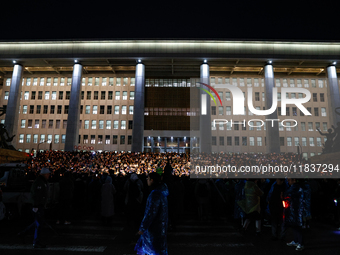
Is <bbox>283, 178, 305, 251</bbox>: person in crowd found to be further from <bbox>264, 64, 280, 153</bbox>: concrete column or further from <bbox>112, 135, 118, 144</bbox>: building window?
<bbox>112, 135, 118, 144</bbox>: building window

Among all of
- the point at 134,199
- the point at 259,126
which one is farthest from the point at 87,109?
the point at 134,199

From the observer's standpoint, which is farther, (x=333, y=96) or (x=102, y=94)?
(x=102, y=94)

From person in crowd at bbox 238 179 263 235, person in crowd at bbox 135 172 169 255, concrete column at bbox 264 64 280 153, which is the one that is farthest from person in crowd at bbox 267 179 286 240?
concrete column at bbox 264 64 280 153

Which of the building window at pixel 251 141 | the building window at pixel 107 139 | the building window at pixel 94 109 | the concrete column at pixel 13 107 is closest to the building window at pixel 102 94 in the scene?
the building window at pixel 94 109

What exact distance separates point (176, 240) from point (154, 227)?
10.8 feet

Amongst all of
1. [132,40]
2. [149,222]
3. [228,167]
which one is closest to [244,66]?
[132,40]

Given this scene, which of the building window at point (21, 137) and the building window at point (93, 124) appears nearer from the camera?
the building window at point (93, 124)

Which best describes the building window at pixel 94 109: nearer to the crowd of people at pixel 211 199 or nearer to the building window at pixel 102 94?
the building window at pixel 102 94

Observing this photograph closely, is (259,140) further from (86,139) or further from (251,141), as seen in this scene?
(86,139)

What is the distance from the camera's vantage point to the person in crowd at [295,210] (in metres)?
6.41

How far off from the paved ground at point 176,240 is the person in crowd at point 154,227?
1978 mm

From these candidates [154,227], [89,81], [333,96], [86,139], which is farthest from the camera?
[89,81]

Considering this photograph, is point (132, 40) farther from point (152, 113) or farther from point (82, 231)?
point (82, 231)

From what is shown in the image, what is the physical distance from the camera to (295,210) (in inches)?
256
